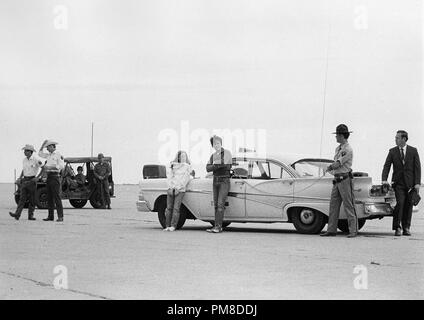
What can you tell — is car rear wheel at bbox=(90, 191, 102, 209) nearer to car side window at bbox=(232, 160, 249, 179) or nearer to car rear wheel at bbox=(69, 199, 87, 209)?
car rear wheel at bbox=(69, 199, 87, 209)

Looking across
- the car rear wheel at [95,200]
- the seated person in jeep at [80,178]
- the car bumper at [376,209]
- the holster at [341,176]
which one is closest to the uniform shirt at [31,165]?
the car rear wheel at [95,200]

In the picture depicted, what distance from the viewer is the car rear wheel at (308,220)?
1619cm

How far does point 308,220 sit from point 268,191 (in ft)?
2.81

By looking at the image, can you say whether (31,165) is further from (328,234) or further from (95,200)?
(95,200)

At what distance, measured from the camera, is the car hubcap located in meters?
16.3

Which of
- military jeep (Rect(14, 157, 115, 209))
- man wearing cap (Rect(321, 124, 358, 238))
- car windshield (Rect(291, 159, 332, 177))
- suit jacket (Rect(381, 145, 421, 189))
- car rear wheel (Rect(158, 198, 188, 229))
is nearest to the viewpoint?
man wearing cap (Rect(321, 124, 358, 238))

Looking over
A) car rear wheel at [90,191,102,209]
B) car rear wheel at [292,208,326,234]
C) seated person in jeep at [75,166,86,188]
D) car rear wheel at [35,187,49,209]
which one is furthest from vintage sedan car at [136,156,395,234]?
seated person in jeep at [75,166,86,188]

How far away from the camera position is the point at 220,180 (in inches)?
658

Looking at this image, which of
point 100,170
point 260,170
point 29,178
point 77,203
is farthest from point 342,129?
point 77,203

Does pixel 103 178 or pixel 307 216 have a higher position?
pixel 307 216

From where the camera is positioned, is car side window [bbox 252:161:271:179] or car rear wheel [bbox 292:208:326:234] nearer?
car rear wheel [bbox 292:208:326:234]

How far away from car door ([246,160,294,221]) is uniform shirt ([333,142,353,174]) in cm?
96
